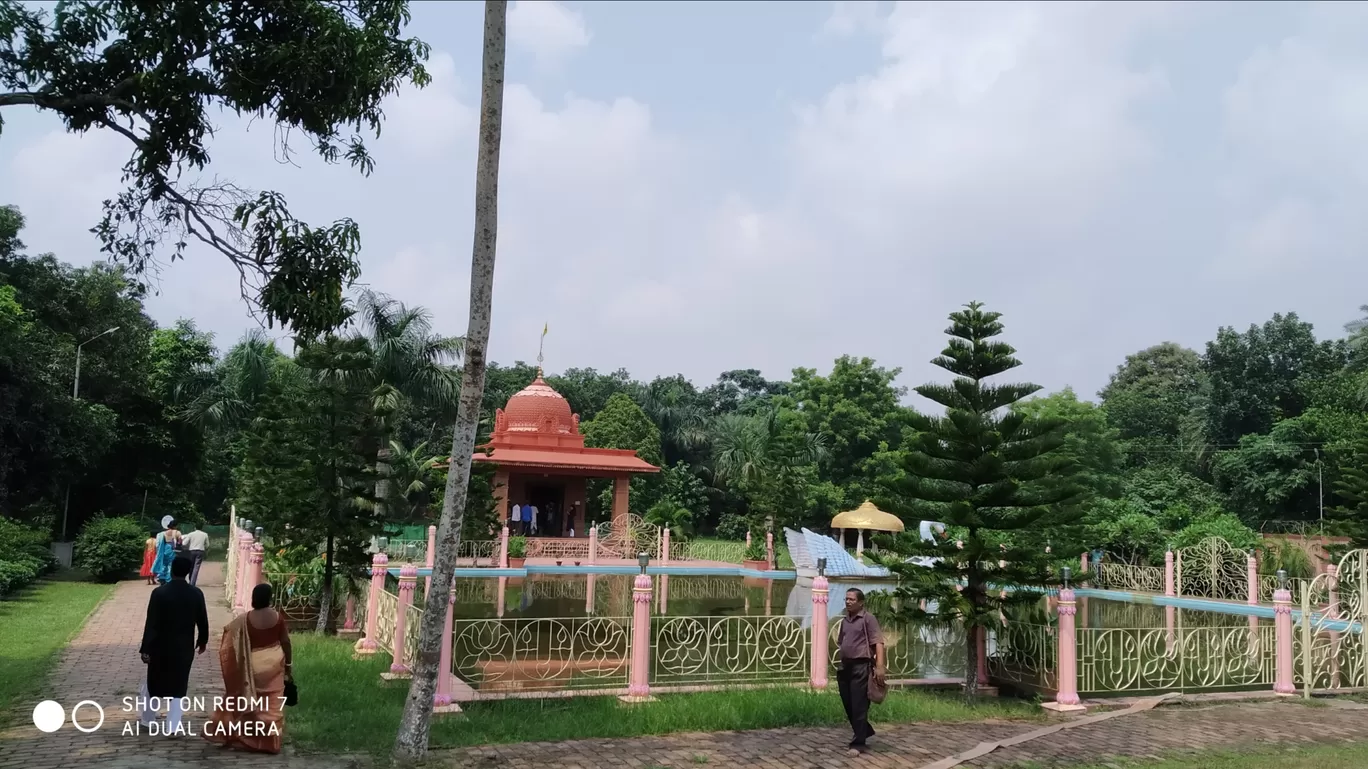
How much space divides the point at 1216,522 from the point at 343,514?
63.8ft

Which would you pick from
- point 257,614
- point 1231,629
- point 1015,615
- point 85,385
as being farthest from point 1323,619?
point 85,385

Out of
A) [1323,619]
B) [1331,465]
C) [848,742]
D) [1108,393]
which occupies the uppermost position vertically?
[1108,393]

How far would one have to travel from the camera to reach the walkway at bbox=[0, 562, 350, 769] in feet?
17.0

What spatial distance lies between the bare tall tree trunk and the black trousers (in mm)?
2853

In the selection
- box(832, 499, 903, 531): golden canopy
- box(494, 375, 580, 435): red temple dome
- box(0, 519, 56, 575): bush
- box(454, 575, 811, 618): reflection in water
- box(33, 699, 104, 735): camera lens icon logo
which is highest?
box(494, 375, 580, 435): red temple dome

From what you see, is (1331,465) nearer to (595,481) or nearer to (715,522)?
(715,522)

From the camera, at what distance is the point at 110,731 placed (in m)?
5.86

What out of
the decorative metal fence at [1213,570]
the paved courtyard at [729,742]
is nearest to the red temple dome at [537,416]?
the decorative metal fence at [1213,570]

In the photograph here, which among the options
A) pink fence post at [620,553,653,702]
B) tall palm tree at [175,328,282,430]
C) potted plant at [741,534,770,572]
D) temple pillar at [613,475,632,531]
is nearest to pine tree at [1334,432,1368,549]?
potted plant at [741,534,770,572]

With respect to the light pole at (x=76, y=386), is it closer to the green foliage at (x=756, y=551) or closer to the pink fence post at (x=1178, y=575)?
the green foliage at (x=756, y=551)

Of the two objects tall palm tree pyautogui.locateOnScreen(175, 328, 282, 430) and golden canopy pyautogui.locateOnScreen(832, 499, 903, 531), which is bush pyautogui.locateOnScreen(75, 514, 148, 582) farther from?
golden canopy pyautogui.locateOnScreen(832, 499, 903, 531)

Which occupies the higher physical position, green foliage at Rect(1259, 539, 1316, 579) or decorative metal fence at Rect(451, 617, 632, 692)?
green foliage at Rect(1259, 539, 1316, 579)

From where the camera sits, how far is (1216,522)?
21344mm

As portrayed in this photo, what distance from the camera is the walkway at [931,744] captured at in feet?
19.3
